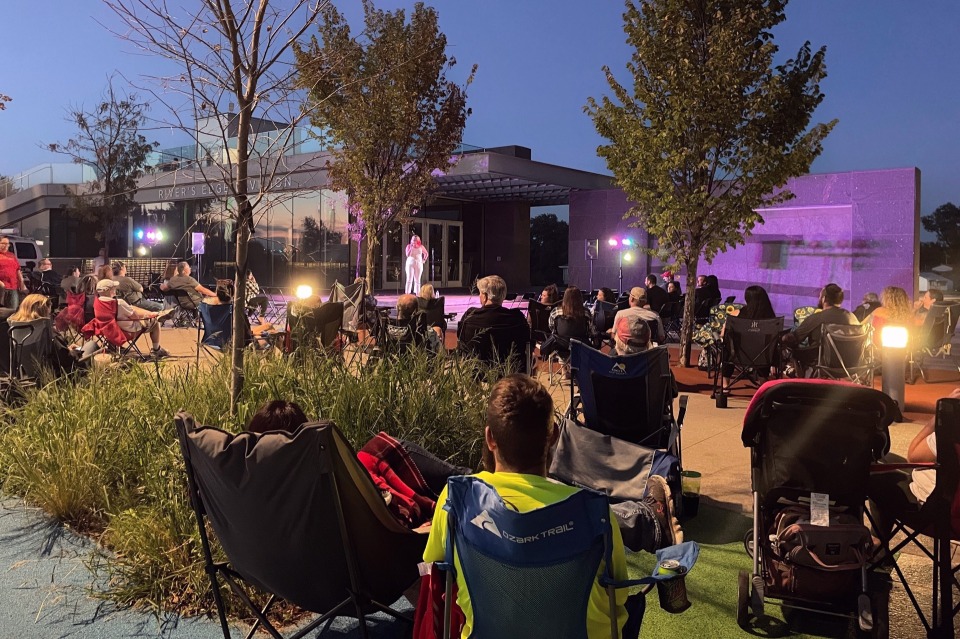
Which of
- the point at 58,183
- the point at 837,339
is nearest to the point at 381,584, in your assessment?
the point at 837,339

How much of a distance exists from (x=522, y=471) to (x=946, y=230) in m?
95.6

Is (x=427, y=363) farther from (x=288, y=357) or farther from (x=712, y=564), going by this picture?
(x=712, y=564)

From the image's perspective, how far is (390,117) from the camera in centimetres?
1606

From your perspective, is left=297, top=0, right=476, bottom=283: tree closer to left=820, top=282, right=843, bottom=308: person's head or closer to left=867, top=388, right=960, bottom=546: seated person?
left=820, top=282, right=843, bottom=308: person's head

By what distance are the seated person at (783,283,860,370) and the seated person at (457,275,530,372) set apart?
3.34m

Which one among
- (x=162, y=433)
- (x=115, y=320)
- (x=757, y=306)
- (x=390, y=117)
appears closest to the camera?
(x=162, y=433)

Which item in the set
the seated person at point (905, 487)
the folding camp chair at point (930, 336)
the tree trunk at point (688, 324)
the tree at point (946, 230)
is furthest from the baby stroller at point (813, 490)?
the tree at point (946, 230)

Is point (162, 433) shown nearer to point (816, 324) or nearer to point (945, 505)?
point (945, 505)

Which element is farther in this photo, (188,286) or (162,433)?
(188,286)

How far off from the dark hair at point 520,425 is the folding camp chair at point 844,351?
641 cm

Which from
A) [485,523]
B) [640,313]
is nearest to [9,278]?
[640,313]

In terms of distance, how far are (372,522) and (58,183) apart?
47.1 metres

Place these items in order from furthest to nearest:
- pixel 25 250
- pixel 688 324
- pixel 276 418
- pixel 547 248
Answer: pixel 547 248 → pixel 25 250 → pixel 688 324 → pixel 276 418

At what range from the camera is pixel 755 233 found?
836 inches
